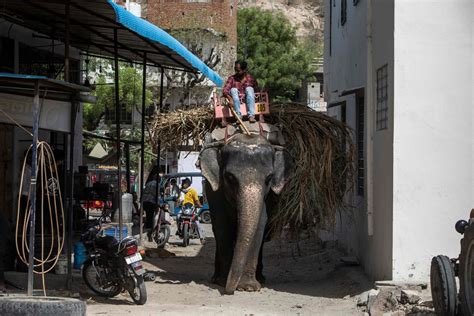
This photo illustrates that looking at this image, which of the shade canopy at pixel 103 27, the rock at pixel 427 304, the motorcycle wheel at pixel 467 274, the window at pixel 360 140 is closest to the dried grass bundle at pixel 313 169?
the window at pixel 360 140

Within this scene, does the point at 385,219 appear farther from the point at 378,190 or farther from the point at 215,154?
the point at 215,154

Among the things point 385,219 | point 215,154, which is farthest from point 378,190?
point 215,154

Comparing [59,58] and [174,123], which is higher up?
[59,58]

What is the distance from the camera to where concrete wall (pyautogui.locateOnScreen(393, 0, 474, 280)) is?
9852mm

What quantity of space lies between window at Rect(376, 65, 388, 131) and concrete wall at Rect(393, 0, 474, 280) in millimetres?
675

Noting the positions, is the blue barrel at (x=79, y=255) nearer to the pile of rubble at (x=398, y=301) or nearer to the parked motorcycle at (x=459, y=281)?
the pile of rubble at (x=398, y=301)

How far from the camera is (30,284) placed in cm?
870

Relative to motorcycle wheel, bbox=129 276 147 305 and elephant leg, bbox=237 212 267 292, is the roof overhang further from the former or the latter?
elephant leg, bbox=237 212 267 292

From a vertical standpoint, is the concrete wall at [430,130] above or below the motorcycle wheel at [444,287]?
above

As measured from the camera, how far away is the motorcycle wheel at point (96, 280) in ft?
35.0

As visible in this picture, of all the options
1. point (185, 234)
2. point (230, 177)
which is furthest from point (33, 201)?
point (185, 234)

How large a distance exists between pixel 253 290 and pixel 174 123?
332 cm

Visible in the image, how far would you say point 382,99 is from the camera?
1098 cm

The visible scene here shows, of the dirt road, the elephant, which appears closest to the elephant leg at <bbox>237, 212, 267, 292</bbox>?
the elephant
